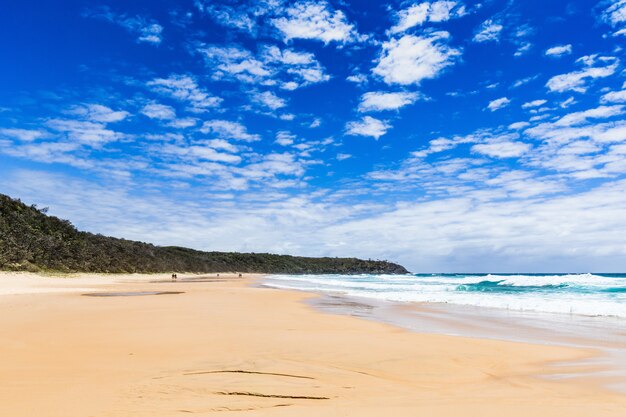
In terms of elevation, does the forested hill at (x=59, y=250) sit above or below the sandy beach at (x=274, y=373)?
above

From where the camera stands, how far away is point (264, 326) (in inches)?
407

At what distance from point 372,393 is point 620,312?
14.5 metres

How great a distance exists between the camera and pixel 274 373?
563 centimetres

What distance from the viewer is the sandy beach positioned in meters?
4.34

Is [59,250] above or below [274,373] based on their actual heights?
above

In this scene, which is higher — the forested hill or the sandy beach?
the forested hill

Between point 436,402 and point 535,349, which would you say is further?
point 535,349

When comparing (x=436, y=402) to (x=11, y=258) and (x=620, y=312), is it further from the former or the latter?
(x=11, y=258)

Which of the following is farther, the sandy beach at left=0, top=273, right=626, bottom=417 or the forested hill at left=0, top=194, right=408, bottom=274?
the forested hill at left=0, top=194, right=408, bottom=274

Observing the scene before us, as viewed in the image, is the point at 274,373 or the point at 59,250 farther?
the point at 59,250

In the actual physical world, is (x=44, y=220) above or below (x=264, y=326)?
above

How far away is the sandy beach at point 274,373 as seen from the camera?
434 centimetres

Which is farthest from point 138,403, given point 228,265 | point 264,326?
point 228,265

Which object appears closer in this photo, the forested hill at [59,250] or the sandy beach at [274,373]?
the sandy beach at [274,373]
